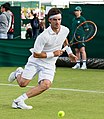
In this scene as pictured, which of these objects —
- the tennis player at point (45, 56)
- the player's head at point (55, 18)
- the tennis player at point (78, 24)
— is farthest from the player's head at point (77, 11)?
the player's head at point (55, 18)

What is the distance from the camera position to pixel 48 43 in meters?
Result: 9.72

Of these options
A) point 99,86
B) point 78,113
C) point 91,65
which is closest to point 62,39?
point 78,113

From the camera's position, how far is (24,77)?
993 centimetres

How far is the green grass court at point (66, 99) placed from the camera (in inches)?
363

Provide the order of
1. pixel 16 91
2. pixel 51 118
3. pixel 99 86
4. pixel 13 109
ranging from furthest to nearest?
pixel 99 86 → pixel 16 91 → pixel 13 109 → pixel 51 118

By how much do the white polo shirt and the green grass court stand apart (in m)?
0.79

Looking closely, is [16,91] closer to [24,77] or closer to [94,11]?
[24,77]

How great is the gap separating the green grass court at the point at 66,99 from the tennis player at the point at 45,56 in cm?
31

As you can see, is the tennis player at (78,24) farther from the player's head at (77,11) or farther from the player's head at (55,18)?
the player's head at (55,18)

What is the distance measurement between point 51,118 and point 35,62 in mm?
1385

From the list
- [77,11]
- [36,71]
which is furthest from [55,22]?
[77,11]

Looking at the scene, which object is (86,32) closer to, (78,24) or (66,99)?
(78,24)

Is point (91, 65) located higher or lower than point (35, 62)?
lower

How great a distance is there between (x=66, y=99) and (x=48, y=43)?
1.74 metres
